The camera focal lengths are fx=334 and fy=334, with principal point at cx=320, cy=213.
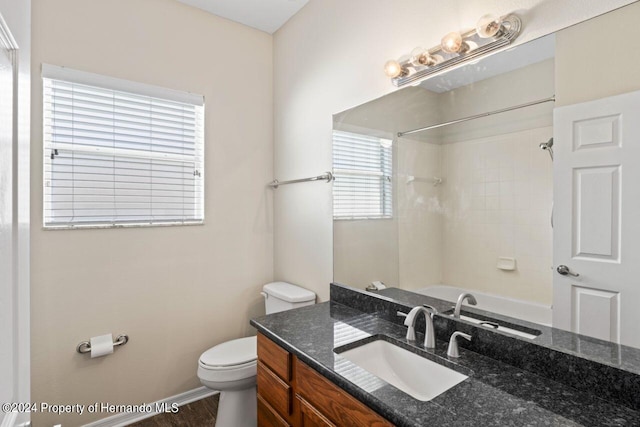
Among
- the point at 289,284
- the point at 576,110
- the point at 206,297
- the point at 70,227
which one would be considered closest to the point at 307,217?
the point at 289,284

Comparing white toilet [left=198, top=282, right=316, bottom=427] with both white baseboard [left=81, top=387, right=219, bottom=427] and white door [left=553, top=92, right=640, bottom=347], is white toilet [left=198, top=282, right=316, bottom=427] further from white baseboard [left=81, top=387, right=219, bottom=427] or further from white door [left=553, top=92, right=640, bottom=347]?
white door [left=553, top=92, right=640, bottom=347]

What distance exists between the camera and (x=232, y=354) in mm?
1979

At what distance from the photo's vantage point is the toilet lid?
6.14 feet

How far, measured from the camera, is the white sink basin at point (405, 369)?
3.73 ft

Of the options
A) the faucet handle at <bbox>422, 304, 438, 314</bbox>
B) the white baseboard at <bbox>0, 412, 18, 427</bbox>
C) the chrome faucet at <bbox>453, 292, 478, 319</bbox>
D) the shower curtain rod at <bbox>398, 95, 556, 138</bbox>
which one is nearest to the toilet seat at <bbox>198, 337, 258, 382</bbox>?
the faucet handle at <bbox>422, 304, 438, 314</bbox>

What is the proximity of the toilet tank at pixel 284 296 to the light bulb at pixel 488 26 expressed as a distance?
1.64 metres

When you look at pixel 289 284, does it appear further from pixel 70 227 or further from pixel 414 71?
pixel 414 71

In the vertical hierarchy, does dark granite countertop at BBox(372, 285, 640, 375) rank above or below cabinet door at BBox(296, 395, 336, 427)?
above

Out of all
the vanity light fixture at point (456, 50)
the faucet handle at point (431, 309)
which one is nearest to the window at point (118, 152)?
the vanity light fixture at point (456, 50)

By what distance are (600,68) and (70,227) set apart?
2.46m

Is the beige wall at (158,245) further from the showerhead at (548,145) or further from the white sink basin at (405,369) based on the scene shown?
the showerhead at (548,145)

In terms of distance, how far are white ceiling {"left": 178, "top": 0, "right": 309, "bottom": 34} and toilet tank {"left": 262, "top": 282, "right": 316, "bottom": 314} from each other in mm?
1925

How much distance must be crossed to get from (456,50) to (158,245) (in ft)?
6.54

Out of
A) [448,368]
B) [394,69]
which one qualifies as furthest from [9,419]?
[394,69]
